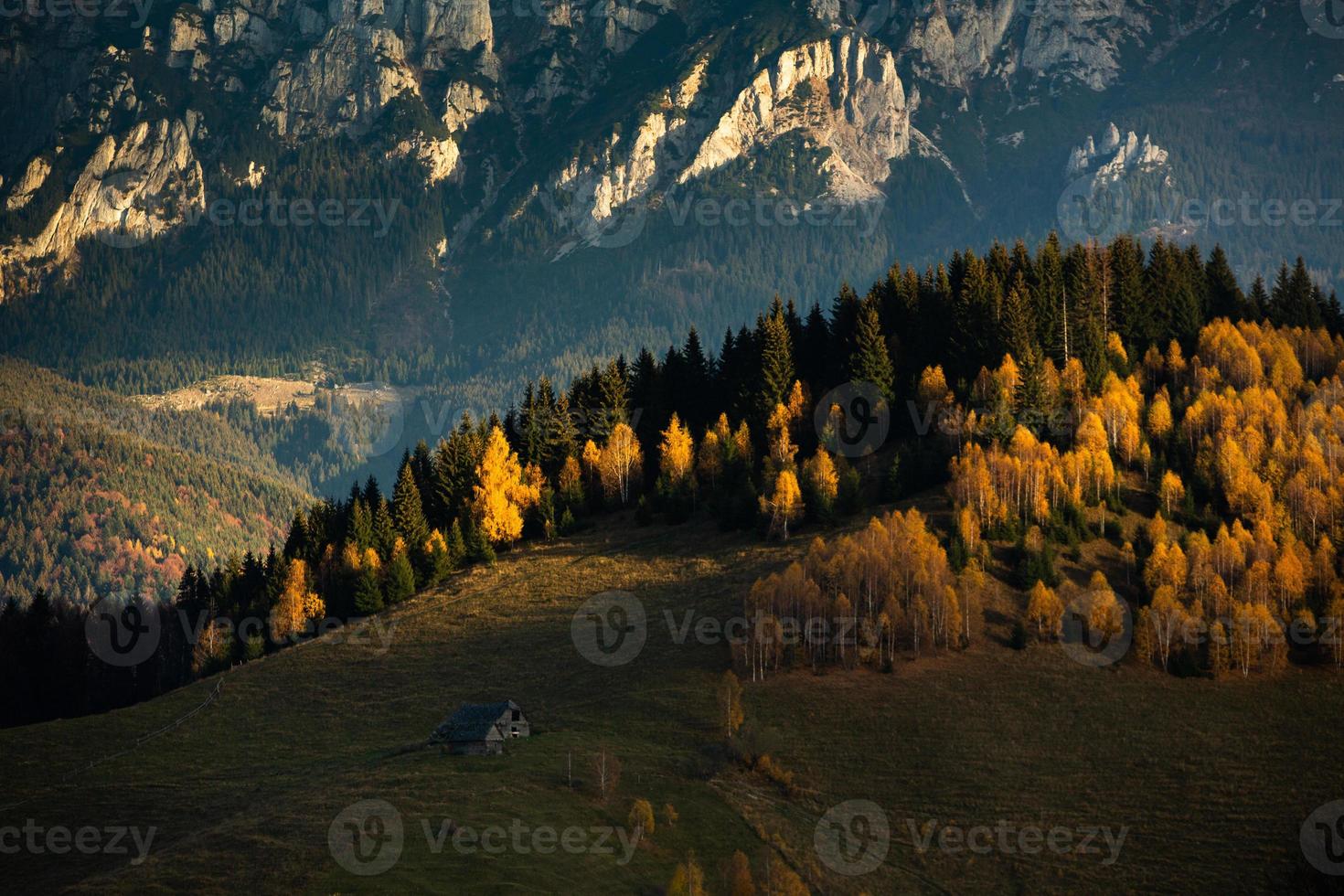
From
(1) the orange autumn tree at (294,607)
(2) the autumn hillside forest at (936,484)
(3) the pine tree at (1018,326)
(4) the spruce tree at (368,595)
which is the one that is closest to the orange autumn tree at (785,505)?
(2) the autumn hillside forest at (936,484)

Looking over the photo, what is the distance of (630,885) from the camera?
78.6 metres

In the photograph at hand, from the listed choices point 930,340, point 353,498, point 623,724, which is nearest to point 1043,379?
point 930,340

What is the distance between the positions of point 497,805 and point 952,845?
2767 cm

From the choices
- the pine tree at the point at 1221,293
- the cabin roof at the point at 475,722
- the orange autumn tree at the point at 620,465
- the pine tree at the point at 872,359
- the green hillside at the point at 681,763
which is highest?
the pine tree at the point at 1221,293

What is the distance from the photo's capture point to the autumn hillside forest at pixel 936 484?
370 feet

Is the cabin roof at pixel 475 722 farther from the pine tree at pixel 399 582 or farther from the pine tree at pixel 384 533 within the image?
the pine tree at pixel 384 533

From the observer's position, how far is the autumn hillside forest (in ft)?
370

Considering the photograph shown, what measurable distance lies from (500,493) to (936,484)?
142 ft

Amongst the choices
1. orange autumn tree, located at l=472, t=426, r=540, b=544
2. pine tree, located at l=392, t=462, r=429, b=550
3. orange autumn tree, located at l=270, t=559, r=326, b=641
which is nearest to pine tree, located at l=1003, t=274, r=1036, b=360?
orange autumn tree, located at l=472, t=426, r=540, b=544

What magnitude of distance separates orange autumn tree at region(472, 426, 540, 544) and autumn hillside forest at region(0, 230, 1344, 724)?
279mm

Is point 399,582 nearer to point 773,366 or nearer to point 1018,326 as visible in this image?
point 773,366

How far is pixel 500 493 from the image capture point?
147m

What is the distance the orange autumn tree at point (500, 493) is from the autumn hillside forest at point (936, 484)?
0.92 feet

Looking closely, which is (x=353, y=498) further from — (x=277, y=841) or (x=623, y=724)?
(x=277, y=841)
